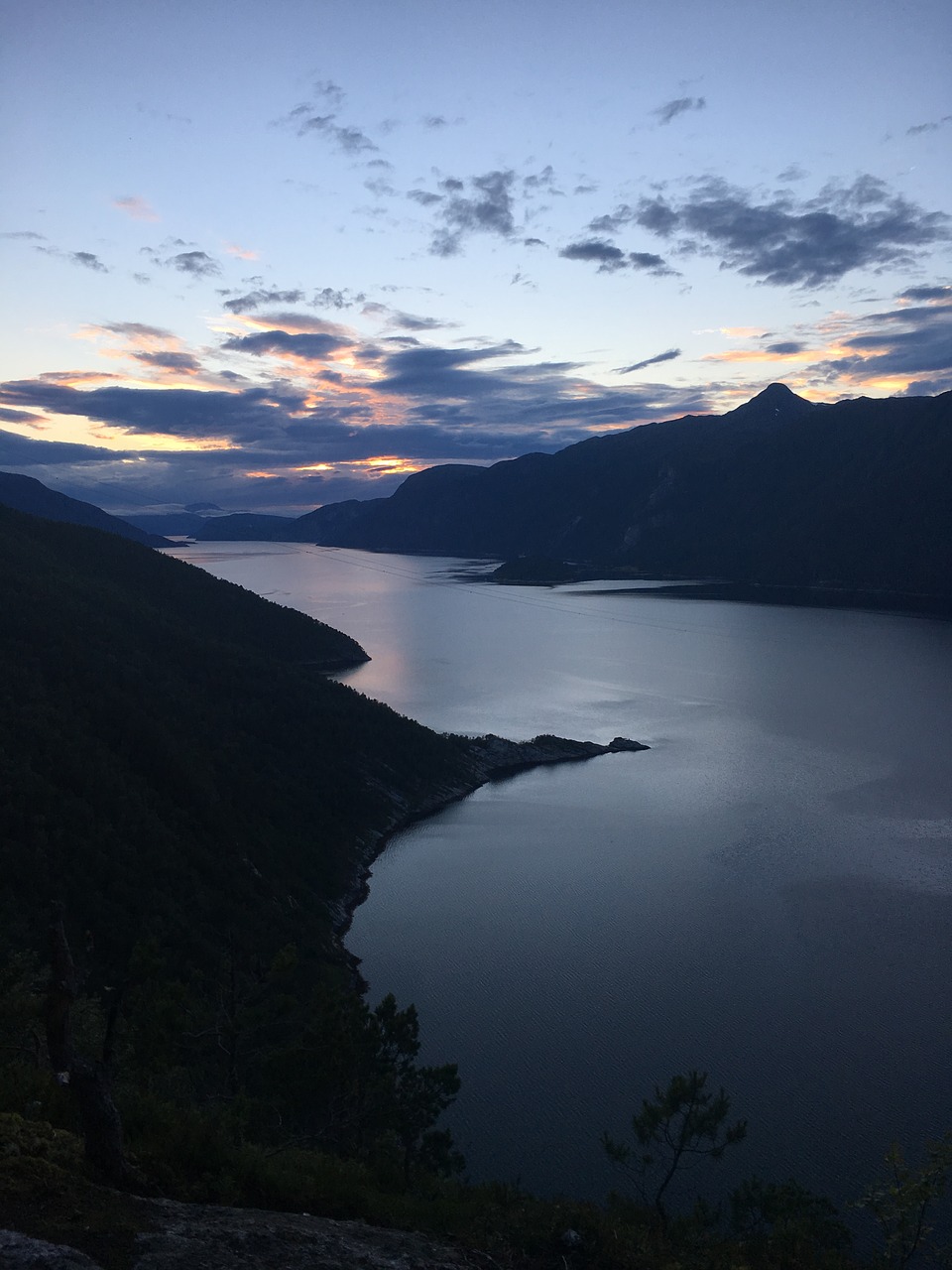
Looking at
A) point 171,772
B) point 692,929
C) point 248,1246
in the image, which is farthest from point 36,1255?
point 171,772

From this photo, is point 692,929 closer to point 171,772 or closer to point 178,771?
point 178,771

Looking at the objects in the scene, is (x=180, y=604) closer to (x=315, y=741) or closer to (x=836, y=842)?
(x=315, y=741)

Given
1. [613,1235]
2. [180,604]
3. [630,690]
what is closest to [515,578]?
[630,690]

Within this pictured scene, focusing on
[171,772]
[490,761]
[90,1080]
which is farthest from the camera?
[490,761]

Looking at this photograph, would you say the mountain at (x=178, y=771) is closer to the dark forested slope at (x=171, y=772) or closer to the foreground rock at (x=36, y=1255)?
the dark forested slope at (x=171, y=772)

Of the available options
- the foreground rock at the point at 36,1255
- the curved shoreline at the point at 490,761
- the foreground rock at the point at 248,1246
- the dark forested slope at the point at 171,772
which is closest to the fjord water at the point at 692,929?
the curved shoreline at the point at 490,761
